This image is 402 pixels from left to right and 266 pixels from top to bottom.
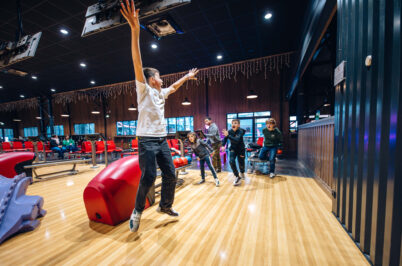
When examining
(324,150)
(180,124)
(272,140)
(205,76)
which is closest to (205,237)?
(324,150)

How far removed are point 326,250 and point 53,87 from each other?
15.8 metres

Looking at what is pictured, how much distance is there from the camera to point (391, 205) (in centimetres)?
110

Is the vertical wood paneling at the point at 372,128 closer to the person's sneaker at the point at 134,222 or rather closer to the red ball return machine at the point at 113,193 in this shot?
the person's sneaker at the point at 134,222

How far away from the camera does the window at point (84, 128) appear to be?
13.5 m

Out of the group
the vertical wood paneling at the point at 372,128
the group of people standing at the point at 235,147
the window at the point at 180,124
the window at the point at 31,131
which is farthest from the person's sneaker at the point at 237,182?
the window at the point at 31,131

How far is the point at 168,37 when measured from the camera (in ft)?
18.0

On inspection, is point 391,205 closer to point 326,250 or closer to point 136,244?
point 326,250

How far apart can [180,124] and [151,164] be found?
29.9 feet

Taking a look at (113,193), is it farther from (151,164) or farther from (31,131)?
(31,131)

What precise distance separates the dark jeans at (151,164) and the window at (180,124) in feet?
27.5

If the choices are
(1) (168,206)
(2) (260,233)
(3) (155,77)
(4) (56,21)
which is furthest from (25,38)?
(2) (260,233)

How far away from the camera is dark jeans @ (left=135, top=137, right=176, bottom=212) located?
1699 millimetres

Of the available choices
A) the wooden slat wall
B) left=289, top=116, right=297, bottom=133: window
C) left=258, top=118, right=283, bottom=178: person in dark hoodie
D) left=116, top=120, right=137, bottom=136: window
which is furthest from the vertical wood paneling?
left=116, top=120, right=137, bottom=136: window

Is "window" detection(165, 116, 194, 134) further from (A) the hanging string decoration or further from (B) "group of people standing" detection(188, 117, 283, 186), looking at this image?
(B) "group of people standing" detection(188, 117, 283, 186)
